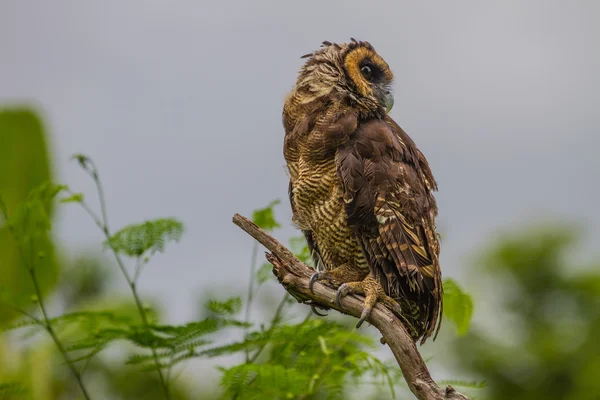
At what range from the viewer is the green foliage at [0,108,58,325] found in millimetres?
7395

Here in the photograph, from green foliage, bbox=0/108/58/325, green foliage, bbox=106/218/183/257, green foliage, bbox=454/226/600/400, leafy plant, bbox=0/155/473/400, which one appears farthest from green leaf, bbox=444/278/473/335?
green foliage, bbox=454/226/600/400

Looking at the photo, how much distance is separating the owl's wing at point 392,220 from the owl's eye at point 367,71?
0.31 metres

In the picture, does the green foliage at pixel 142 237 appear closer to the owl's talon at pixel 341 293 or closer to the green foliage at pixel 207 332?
the green foliage at pixel 207 332

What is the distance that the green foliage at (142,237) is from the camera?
3971mm

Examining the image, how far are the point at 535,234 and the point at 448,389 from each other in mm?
10223

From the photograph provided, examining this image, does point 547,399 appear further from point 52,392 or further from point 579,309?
point 52,392

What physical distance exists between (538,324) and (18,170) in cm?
833

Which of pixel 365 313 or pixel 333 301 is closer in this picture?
pixel 365 313

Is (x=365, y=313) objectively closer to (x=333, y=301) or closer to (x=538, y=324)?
(x=333, y=301)

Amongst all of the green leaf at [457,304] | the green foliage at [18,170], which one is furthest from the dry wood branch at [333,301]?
the green foliage at [18,170]

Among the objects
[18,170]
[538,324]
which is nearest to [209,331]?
[18,170]

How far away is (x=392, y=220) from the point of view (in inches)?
139

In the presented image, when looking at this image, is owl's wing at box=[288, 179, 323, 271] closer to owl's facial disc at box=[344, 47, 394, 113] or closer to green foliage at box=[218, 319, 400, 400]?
green foliage at box=[218, 319, 400, 400]

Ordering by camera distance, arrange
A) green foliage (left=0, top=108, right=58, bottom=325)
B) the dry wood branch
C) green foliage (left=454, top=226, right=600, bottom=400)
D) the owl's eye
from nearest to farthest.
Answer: the dry wood branch < the owl's eye < green foliage (left=0, top=108, right=58, bottom=325) < green foliage (left=454, top=226, right=600, bottom=400)
